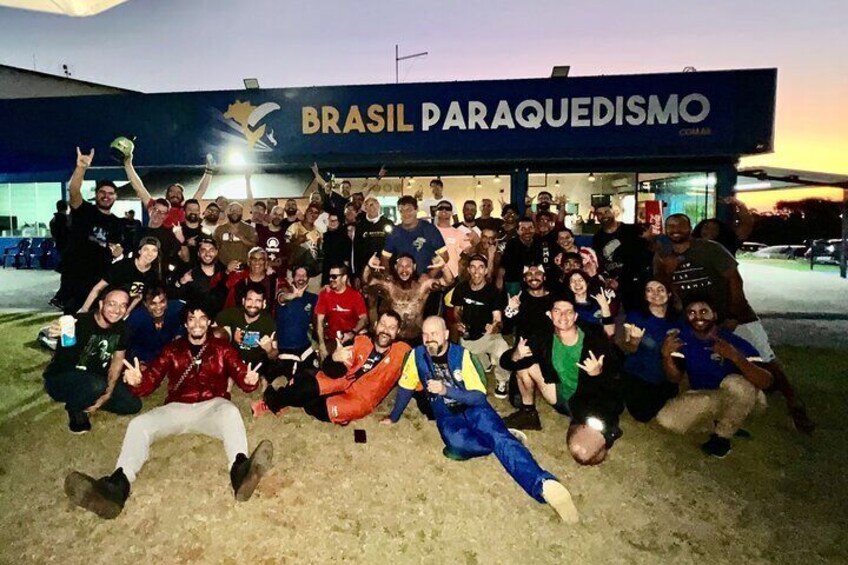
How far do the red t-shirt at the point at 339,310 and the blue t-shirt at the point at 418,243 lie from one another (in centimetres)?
131

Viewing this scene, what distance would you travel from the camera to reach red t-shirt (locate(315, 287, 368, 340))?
247 inches

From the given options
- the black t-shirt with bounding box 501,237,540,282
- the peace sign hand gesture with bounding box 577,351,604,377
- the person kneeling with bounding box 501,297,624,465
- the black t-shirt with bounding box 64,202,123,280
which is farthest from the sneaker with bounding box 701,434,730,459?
the black t-shirt with bounding box 64,202,123,280

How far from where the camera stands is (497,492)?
4.14 m

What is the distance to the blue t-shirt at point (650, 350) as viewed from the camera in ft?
16.9

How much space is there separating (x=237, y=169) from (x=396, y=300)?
8.28 m

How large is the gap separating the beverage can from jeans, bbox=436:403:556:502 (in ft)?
11.6

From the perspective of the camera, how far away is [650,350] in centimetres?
520

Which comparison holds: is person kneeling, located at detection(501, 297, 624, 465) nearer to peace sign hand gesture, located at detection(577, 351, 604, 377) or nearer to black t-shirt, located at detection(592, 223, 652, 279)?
peace sign hand gesture, located at detection(577, 351, 604, 377)

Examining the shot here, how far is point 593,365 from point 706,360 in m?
1.16

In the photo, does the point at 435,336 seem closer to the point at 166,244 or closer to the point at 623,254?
the point at 623,254

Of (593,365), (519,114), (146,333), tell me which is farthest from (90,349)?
(519,114)

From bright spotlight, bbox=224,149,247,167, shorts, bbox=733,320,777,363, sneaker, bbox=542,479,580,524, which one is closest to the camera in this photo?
sneaker, bbox=542,479,580,524

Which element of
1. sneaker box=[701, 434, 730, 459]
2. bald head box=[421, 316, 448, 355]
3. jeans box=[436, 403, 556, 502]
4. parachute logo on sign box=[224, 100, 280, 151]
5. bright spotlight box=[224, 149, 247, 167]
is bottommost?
sneaker box=[701, 434, 730, 459]

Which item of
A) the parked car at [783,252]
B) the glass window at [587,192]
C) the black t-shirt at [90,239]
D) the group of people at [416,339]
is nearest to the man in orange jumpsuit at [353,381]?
the group of people at [416,339]
